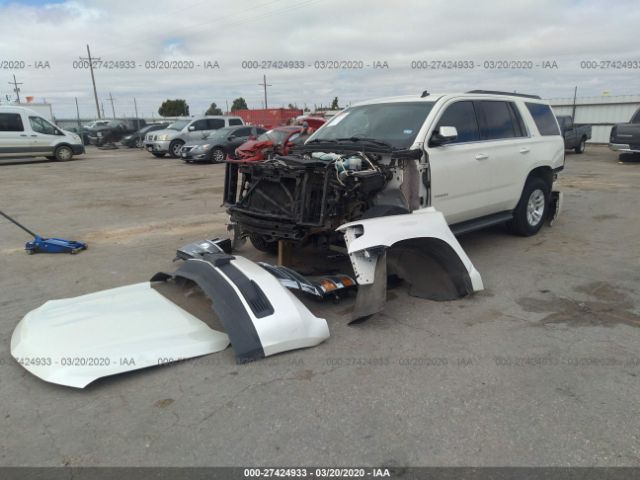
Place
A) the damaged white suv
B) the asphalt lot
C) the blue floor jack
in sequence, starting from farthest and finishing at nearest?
the blue floor jack → the damaged white suv → the asphalt lot

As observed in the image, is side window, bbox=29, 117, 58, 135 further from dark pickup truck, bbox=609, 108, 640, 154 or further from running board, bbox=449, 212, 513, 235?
dark pickup truck, bbox=609, 108, 640, 154

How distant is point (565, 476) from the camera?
242 cm

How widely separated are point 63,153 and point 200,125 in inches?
233

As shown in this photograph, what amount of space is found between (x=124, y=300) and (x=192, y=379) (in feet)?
4.38

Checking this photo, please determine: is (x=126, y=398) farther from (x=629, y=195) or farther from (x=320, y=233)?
(x=629, y=195)

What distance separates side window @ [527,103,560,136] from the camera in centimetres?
704

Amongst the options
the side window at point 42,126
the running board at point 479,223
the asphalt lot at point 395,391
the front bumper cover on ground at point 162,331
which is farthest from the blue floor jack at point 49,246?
the side window at point 42,126

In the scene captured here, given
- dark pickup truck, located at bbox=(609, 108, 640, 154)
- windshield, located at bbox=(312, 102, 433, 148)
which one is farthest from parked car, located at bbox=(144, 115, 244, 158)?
windshield, located at bbox=(312, 102, 433, 148)

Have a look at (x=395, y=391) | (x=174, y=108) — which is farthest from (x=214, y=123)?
(x=174, y=108)

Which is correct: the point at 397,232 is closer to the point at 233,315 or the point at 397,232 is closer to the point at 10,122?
the point at 233,315

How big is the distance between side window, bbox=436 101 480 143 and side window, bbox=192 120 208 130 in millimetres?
17948

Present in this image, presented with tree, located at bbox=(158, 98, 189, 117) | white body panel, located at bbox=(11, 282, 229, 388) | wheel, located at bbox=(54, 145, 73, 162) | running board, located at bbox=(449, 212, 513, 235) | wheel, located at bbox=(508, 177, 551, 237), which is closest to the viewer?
white body panel, located at bbox=(11, 282, 229, 388)

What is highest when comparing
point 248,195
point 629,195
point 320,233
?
point 248,195

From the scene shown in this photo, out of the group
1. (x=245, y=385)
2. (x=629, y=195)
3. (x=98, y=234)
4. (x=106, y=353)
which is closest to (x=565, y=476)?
(x=245, y=385)
